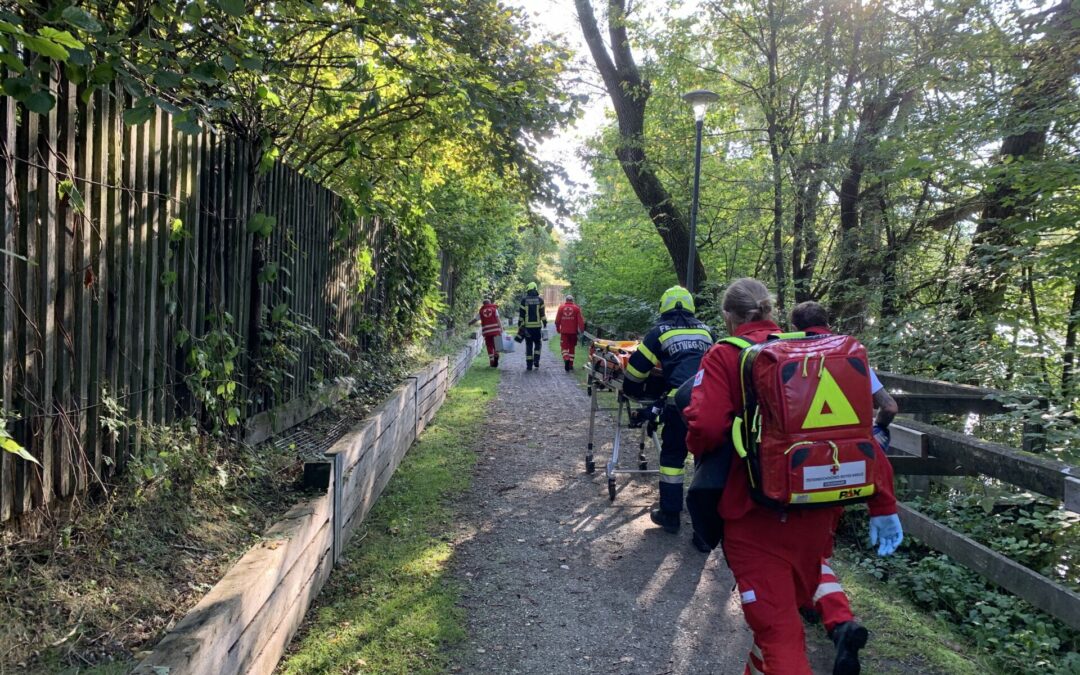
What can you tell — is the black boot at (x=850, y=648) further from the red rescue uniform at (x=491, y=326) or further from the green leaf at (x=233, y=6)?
the red rescue uniform at (x=491, y=326)

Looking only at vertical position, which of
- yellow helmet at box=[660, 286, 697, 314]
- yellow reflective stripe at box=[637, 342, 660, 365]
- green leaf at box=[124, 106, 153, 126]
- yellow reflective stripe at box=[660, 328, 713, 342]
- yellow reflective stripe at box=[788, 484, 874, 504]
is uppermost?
green leaf at box=[124, 106, 153, 126]

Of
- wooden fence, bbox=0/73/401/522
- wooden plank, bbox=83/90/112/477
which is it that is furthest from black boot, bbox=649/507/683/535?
wooden plank, bbox=83/90/112/477

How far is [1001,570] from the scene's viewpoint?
385 centimetres

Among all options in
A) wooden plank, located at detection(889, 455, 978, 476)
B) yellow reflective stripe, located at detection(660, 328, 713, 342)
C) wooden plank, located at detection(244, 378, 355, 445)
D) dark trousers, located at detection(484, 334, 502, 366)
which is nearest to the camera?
wooden plank, located at detection(889, 455, 978, 476)

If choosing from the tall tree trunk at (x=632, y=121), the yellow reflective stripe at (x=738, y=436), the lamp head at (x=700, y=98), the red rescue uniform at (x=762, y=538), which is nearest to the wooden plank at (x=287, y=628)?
the red rescue uniform at (x=762, y=538)

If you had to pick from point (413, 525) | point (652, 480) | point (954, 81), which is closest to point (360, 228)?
point (413, 525)

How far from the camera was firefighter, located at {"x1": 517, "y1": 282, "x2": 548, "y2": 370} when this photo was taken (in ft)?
53.3

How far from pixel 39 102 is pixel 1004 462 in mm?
4745

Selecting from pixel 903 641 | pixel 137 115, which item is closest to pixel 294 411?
pixel 137 115

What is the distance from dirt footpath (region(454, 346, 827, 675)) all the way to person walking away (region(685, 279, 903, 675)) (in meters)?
0.99

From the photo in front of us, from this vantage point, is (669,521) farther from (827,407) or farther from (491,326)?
(491,326)

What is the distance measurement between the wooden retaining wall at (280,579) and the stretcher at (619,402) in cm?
213

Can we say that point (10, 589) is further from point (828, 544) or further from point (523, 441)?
point (523, 441)

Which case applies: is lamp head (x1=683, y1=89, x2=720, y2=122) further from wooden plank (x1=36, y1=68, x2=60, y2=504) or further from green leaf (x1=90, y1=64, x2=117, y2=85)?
wooden plank (x1=36, y1=68, x2=60, y2=504)
